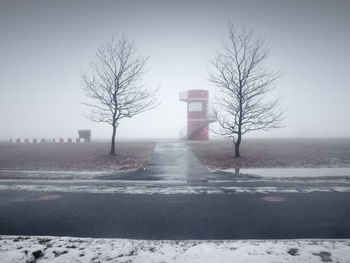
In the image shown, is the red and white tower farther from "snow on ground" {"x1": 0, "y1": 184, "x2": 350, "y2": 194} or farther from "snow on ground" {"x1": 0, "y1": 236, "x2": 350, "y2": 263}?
"snow on ground" {"x1": 0, "y1": 236, "x2": 350, "y2": 263}

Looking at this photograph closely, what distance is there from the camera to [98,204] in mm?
6441

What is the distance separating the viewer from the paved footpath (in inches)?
180

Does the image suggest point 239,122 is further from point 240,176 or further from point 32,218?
point 32,218

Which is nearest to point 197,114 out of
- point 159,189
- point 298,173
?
point 298,173

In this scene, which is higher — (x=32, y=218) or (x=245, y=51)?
(x=245, y=51)

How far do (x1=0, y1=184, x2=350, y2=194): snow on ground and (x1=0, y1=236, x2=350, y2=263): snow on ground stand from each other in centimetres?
379

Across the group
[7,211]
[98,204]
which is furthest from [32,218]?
[98,204]

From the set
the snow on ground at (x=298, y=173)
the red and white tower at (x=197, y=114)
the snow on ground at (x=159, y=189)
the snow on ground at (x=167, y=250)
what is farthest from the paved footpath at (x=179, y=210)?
the red and white tower at (x=197, y=114)

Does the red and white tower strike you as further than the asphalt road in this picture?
Yes

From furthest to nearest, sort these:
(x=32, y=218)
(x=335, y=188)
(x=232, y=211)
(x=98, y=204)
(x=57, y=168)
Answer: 1. (x=57, y=168)
2. (x=335, y=188)
3. (x=98, y=204)
4. (x=232, y=211)
5. (x=32, y=218)

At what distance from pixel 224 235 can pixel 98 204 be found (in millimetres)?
3616

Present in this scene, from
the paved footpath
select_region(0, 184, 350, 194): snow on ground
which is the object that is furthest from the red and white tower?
select_region(0, 184, 350, 194): snow on ground

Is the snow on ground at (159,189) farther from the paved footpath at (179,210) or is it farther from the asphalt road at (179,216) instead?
the asphalt road at (179,216)

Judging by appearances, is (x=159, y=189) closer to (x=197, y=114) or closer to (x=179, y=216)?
(x=179, y=216)
